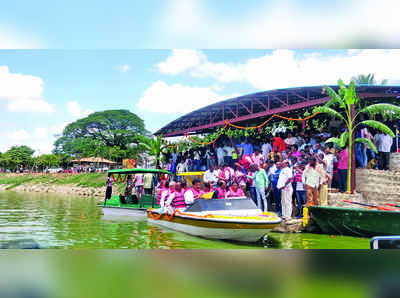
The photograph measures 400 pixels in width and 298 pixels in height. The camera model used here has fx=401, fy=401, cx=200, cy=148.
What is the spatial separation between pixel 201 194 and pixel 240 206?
1584mm

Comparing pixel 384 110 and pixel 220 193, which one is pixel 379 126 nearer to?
pixel 384 110

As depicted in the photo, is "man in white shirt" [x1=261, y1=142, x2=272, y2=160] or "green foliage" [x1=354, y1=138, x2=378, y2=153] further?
"man in white shirt" [x1=261, y1=142, x2=272, y2=160]

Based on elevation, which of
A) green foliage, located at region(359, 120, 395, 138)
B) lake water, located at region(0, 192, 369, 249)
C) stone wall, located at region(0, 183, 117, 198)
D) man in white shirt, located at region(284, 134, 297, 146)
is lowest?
lake water, located at region(0, 192, 369, 249)

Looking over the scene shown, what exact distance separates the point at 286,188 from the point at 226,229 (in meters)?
2.66

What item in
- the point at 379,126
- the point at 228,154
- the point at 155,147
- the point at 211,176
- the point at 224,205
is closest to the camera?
the point at 224,205

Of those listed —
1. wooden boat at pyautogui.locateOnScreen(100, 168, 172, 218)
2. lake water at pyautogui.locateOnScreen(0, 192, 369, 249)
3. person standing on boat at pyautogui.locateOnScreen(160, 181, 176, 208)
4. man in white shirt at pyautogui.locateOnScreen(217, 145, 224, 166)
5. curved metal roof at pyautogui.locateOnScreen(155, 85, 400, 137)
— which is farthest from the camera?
wooden boat at pyautogui.locateOnScreen(100, 168, 172, 218)

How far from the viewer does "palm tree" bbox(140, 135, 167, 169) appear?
14219 mm

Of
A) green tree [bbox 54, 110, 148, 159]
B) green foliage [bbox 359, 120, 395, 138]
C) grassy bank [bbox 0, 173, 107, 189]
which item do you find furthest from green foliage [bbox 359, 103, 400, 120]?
grassy bank [bbox 0, 173, 107, 189]

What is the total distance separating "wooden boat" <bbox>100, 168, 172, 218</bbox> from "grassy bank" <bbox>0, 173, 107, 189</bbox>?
4.08 meters

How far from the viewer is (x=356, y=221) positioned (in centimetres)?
1018

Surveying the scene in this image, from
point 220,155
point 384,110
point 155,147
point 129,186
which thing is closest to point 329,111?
point 384,110

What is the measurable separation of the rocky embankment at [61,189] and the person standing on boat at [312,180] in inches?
566

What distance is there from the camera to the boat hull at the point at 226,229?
29.6 feet

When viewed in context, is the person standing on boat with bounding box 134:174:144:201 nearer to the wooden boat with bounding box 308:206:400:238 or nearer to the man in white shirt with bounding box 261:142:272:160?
the man in white shirt with bounding box 261:142:272:160
